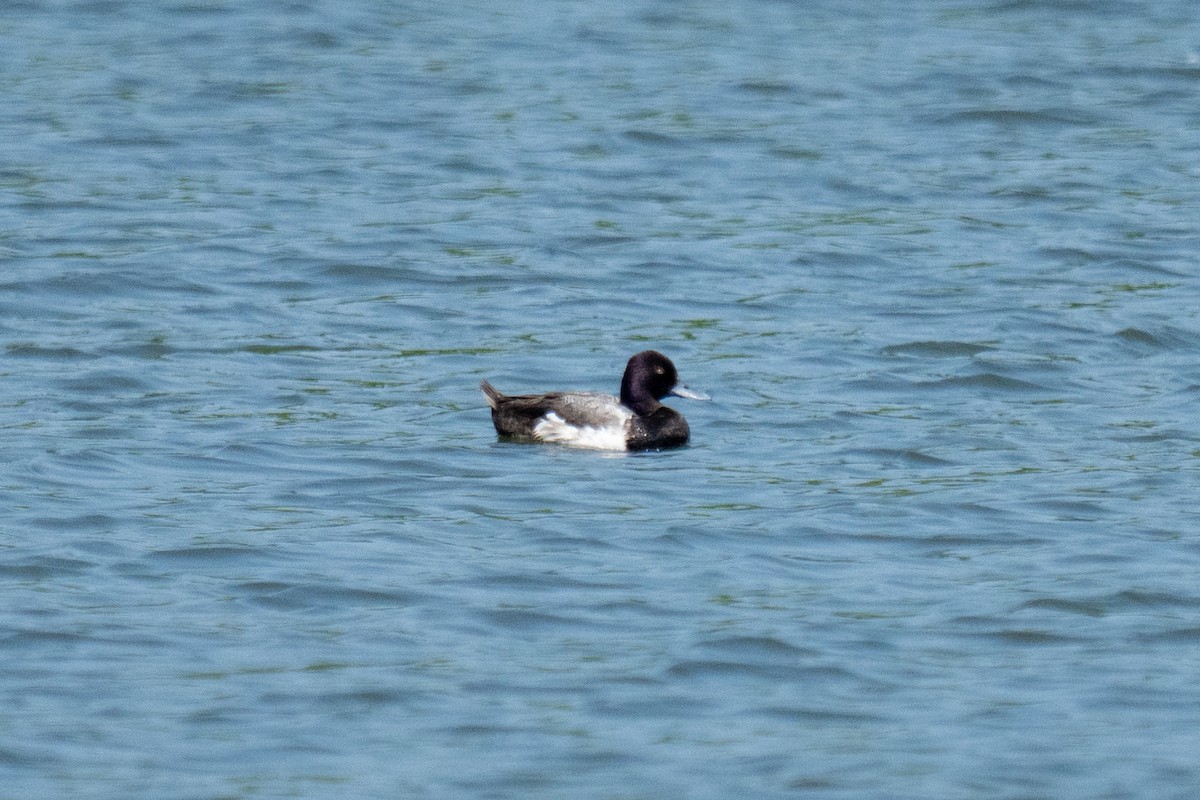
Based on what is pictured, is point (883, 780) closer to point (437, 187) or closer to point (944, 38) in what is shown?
point (437, 187)

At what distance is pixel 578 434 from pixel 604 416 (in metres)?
0.18

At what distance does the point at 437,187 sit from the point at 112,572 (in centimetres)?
993

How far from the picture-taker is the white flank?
40.8 feet

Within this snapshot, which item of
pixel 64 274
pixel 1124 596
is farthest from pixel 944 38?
pixel 1124 596

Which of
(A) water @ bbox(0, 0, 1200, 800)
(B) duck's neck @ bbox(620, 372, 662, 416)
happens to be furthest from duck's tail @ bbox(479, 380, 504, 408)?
(B) duck's neck @ bbox(620, 372, 662, 416)

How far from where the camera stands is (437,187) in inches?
749

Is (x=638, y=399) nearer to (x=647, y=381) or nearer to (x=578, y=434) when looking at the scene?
(x=647, y=381)

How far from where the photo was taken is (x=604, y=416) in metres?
12.6

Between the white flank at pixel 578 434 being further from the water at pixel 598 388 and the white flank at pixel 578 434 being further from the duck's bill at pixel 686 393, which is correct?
the duck's bill at pixel 686 393

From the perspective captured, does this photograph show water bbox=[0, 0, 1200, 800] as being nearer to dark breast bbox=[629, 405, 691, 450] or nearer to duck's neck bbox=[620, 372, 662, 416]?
dark breast bbox=[629, 405, 691, 450]

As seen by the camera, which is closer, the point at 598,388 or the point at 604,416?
the point at 604,416

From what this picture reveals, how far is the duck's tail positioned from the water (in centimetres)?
24

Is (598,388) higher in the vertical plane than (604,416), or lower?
lower

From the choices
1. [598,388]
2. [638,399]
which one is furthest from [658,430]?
[598,388]
